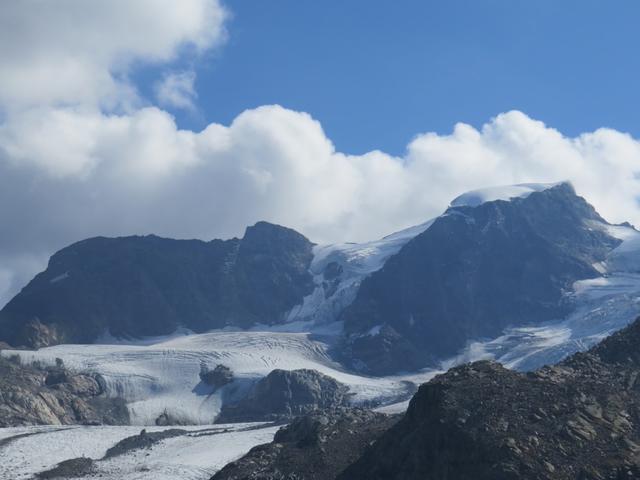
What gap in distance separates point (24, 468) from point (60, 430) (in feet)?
93.3

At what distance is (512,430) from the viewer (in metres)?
84.0

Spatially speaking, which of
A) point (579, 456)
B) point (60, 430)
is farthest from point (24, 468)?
point (579, 456)

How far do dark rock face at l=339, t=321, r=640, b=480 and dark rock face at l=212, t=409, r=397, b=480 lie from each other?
8085 mm

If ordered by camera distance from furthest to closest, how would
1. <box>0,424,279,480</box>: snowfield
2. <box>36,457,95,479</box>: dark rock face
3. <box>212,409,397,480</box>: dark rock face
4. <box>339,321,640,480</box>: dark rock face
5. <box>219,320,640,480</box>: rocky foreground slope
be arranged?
<box>0,424,279,480</box>: snowfield → <box>36,457,95,479</box>: dark rock face → <box>212,409,397,480</box>: dark rock face → <box>219,320,640,480</box>: rocky foreground slope → <box>339,321,640,480</box>: dark rock face

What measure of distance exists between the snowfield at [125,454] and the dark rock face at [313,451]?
54.3ft

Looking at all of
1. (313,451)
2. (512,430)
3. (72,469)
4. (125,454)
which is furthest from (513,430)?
(125,454)

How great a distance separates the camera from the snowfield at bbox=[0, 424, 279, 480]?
5172 inches

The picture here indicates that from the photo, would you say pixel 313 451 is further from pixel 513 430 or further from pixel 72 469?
pixel 72 469

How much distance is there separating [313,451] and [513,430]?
25942mm

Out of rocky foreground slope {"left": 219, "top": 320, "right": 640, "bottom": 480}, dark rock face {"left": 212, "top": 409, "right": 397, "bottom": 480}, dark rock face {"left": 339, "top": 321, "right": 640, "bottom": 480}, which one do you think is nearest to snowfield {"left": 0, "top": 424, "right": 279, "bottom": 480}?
dark rock face {"left": 212, "top": 409, "right": 397, "bottom": 480}

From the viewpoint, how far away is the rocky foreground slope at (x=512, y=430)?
265 feet

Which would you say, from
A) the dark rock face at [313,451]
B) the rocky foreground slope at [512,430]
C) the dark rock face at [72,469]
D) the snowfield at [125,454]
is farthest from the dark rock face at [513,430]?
the dark rock face at [72,469]

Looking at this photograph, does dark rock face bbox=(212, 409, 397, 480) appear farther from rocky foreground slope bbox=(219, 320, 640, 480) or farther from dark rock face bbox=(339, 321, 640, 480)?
dark rock face bbox=(339, 321, 640, 480)

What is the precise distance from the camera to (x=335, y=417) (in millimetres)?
122000
